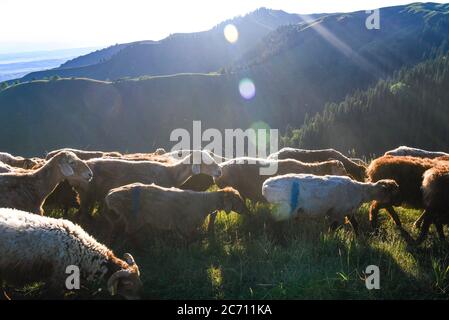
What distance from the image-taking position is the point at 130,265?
258 inches

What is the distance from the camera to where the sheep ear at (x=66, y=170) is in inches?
359

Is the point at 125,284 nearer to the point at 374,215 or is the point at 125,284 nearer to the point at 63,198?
the point at 63,198

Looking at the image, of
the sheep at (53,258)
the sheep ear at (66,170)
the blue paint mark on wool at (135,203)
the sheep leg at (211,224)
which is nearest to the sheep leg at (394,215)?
the sheep leg at (211,224)

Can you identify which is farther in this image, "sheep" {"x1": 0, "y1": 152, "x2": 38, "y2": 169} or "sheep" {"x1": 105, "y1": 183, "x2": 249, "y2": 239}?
"sheep" {"x1": 0, "y1": 152, "x2": 38, "y2": 169}

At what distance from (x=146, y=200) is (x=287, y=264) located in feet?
10.8

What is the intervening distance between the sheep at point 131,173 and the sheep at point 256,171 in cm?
48

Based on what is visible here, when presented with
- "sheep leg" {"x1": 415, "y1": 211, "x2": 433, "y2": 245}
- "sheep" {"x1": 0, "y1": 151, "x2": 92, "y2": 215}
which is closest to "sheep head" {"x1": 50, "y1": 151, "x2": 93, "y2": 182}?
"sheep" {"x1": 0, "y1": 151, "x2": 92, "y2": 215}

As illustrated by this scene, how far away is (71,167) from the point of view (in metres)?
9.29

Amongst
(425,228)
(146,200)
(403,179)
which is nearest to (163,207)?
(146,200)

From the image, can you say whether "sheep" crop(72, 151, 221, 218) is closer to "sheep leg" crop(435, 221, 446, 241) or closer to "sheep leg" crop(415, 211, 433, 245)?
"sheep leg" crop(415, 211, 433, 245)

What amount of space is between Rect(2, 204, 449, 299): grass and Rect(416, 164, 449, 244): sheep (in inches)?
11.7

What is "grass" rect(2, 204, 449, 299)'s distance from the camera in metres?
6.29
